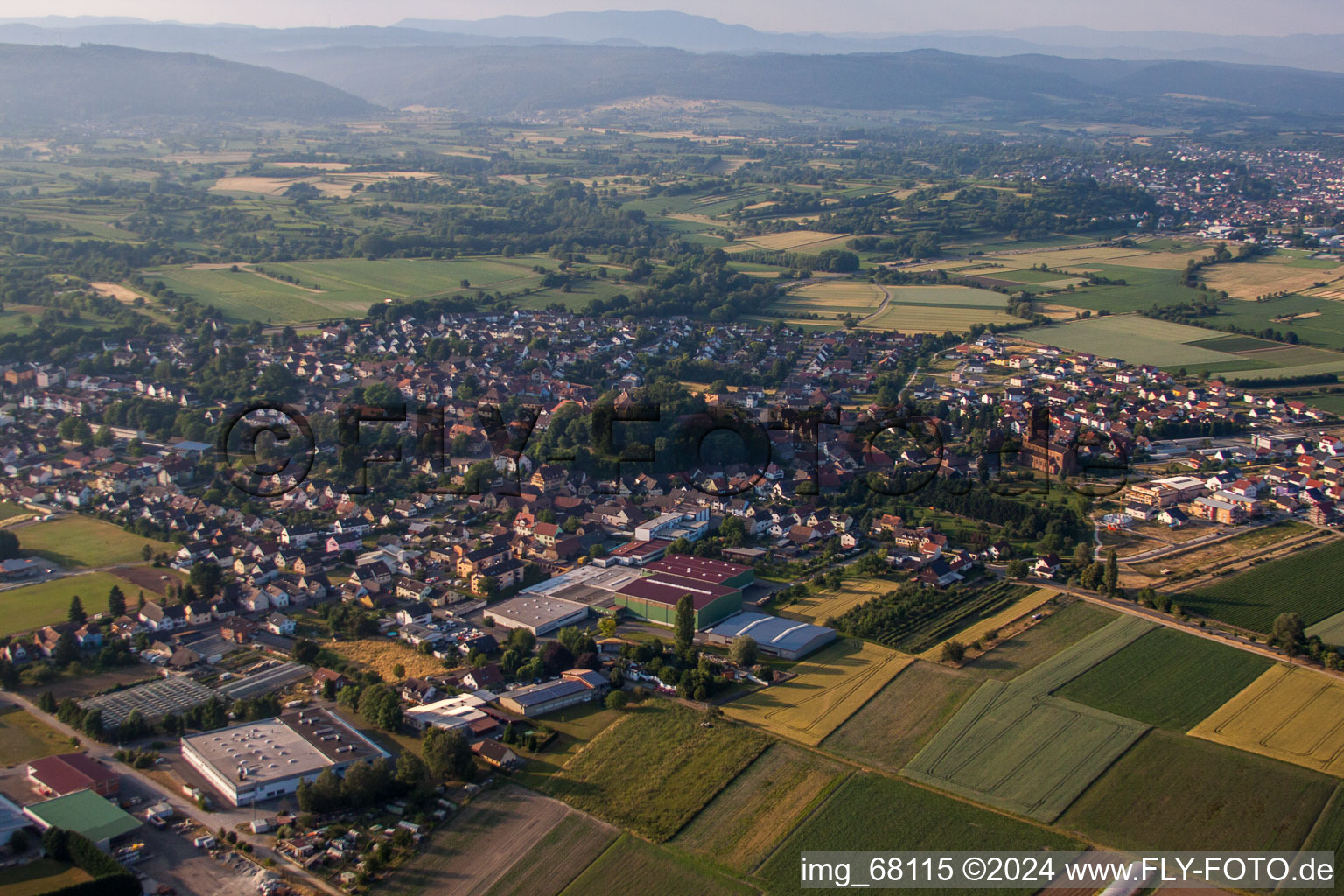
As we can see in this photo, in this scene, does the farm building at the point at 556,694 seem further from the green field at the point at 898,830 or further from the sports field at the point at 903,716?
the green field at the point at 898,830

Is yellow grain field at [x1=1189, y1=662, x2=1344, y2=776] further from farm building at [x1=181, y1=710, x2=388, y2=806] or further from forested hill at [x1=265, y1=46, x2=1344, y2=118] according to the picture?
forested hill at [x1=265, y1=46, x2=1344, y2=118]

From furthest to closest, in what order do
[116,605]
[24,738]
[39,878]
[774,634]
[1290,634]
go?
[116,605] → [774,634] → [1290,634] → [24,738] → [39,878]

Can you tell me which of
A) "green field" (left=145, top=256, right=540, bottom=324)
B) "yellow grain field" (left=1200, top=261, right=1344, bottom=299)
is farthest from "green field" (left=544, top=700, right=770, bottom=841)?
"yellow grain field" (left=1200, top=261, right=1344, bottom=299)

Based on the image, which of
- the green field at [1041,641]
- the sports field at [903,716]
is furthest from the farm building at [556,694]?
the green field at [1041,641]

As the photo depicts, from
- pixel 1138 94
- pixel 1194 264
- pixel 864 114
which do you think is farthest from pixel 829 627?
pixel 1138 94

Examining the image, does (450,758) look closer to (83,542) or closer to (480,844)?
(480,844)

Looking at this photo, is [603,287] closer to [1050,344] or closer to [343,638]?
[1050,344]

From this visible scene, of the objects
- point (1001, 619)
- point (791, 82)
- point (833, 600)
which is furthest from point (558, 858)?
point (791, 82)
